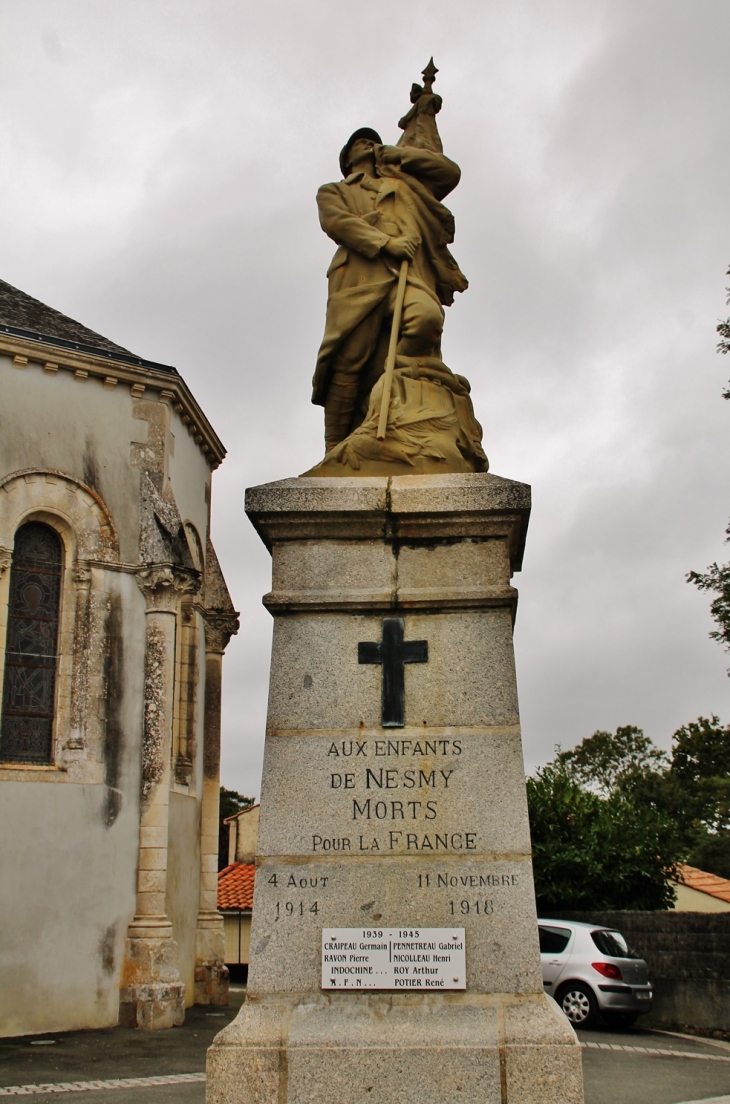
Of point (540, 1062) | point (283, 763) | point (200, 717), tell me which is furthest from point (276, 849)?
point (200, 717)

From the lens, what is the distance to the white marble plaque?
469 centimetres

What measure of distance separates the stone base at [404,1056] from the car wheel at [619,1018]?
1226 cm

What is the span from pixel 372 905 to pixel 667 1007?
14.2 meters

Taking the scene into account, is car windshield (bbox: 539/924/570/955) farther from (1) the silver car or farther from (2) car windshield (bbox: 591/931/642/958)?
(2) car windshield (bbox: 591/931/642/958)

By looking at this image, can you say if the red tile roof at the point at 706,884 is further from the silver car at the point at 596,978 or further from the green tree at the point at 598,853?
the silver car at the point at 596,978

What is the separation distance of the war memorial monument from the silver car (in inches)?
465

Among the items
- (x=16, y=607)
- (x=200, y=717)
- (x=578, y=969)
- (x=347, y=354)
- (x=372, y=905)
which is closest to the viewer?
(x=372, y=905)

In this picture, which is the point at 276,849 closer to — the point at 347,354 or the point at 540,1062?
the point at 540,1062

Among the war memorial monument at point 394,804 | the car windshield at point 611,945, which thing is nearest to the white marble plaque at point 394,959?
the war memorial monument at point 394,804

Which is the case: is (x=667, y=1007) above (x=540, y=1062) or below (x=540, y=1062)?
below

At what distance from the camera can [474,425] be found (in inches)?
249

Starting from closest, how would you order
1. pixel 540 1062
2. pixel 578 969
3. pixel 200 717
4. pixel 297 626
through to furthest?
pixel 540 1062 < pixel 297 626 < pixel 578 969 < pixel 200 717

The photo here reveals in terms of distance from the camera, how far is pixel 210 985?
1927 centimetres

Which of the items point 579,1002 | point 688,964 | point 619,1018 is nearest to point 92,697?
point 579,1002
